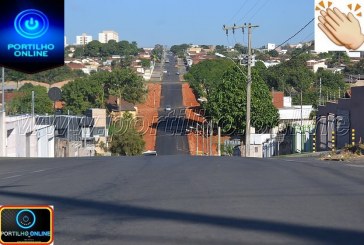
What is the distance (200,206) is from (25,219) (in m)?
5.07

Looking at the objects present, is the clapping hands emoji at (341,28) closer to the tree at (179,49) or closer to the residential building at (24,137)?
the residential building at (24,137)

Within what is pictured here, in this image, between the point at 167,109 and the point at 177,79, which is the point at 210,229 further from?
the point at 177,79

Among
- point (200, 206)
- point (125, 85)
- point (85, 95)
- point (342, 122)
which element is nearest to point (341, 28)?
point (342, 122)

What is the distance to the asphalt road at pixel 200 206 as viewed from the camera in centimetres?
770

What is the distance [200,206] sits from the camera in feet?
31.8

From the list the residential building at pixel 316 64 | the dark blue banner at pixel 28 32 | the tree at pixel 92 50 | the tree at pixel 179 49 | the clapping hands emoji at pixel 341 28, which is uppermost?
the tree at pixel 179 49

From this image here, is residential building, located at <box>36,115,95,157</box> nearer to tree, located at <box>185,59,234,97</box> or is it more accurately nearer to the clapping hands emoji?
the clapping hands emoji

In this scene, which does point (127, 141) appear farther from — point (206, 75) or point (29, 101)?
point (206, 75)

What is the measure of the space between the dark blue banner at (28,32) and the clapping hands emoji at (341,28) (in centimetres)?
2849

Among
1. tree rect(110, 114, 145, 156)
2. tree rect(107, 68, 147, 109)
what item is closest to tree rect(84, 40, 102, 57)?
tree rect(107, 68, 147, 109)

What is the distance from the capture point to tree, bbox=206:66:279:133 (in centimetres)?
5412

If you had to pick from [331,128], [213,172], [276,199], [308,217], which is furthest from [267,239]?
[331,128]

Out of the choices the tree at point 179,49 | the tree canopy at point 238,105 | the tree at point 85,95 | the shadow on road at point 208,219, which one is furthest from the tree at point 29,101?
the tree at point 179,49

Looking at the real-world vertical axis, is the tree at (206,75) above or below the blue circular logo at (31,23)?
above
